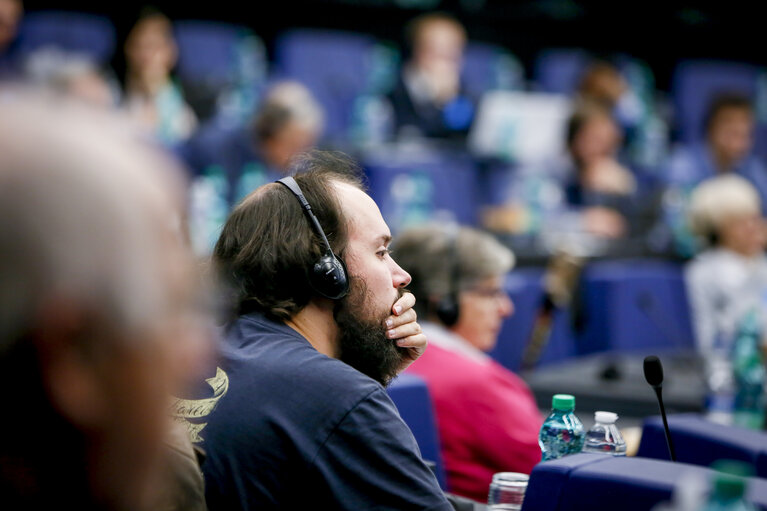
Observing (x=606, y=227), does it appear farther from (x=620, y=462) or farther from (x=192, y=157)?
(x=620, y=462)

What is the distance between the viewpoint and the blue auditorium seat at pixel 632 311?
155 inches

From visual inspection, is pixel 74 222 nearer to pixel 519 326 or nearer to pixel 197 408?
pixel 197 408

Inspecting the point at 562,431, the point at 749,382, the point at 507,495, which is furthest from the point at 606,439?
the point at 749,382

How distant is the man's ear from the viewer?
0.55m

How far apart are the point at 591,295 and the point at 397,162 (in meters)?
1.19

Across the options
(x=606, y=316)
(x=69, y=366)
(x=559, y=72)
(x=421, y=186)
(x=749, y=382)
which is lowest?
(x=606, y=316)

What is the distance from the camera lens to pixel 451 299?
241 cm

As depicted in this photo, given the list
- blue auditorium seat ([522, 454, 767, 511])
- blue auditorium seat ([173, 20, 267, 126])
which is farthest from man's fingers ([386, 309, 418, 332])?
blue auditorium seat ([173, 20, 267, 126])

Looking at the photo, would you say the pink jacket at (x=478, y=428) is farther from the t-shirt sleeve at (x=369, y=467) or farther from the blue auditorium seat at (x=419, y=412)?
the t-shirt sleeve at (x=369, y=467)

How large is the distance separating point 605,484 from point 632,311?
2953mm

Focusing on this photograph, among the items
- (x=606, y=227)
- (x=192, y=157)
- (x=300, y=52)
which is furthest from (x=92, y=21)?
(x=606, y=227)

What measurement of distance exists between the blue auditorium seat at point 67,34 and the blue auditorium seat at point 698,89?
4.60 metres

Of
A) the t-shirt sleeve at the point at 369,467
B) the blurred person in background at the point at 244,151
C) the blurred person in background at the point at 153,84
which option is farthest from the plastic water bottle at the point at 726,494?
the blurred person in background at the point at 153,84

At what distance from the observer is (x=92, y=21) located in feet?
18.1
